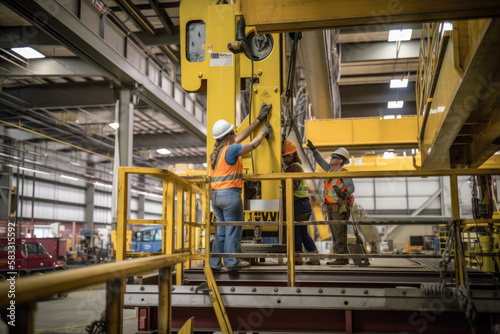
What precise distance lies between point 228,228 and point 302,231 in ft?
5.48

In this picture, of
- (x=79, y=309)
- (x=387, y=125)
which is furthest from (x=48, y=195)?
(x=387, y=125)

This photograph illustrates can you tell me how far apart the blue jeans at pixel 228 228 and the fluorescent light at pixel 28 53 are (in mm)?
9705

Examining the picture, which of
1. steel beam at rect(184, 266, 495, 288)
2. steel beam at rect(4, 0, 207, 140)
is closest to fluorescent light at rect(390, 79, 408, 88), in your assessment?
steel beam at rect(4, 0, 207, 140)

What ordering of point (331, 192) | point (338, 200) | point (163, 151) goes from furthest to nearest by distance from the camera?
point (163, 151) → point (331, 192) → point (338, 200)

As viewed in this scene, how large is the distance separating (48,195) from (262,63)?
92.5ft

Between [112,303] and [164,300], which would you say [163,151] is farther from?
[112,303]

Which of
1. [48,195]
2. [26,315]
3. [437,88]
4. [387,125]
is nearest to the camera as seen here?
[26,315]

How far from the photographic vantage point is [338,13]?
3.54 meters

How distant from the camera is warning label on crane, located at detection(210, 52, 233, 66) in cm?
555

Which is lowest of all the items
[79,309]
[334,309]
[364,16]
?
[79,309]

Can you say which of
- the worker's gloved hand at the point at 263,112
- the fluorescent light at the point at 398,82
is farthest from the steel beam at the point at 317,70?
the fluorescent light at the point at 398,82

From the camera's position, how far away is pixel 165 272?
2.50 meters

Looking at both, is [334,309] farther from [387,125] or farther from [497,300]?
[387,125]

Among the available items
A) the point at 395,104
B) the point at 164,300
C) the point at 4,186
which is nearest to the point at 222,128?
the point at 164,300
